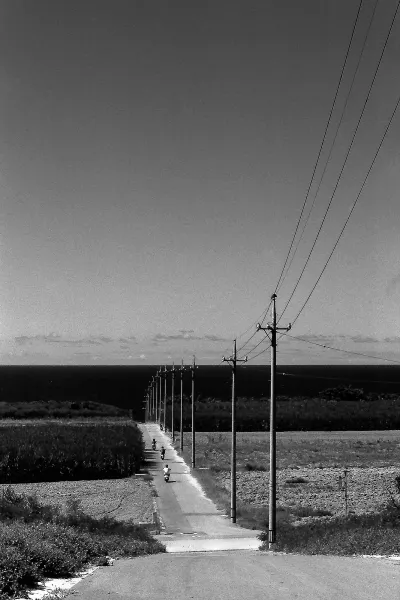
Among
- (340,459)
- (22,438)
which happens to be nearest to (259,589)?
(22,438)

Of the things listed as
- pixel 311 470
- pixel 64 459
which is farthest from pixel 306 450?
pixel 64 459

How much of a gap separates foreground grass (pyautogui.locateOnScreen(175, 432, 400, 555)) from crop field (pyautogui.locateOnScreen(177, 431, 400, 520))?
0.06 meters

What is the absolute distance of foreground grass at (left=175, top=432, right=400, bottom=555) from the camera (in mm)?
22953

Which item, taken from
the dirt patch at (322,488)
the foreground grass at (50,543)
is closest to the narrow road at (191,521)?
the foreground grass at (50,543)

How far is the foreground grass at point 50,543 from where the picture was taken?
14906mm

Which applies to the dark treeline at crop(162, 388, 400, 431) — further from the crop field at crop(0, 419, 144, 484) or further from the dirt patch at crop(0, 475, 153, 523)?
the dirt patch at crop(0, 475, 153, 523)

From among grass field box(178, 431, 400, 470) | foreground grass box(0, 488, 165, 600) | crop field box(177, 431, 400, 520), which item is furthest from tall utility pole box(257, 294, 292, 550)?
grass field box(178, 431, 400, 470)

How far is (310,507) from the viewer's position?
38.2 m

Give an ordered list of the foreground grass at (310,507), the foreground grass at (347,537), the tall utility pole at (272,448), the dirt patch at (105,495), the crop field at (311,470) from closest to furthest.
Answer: the foreground grass at (347,537) → the foreground grass at (310,507) → the tall utility pole at (272,448) → the dirt patch at (105,495) → the crop field at (311,470)

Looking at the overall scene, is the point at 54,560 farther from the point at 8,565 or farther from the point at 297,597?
the point at 297,597

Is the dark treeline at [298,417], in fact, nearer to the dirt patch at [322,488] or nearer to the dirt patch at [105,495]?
the dirt patch at [322,488]

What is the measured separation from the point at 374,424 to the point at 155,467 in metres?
62.1

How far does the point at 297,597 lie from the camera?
14.2 meters

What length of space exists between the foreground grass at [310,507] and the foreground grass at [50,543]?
17.7 feet
